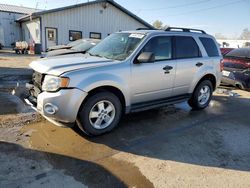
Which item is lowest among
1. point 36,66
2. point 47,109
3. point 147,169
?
point 147,169

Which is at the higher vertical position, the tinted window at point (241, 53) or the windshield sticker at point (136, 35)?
the windshield sticker at point (136, 35)

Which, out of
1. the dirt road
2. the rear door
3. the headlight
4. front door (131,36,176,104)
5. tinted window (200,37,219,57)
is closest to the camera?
the dirt road

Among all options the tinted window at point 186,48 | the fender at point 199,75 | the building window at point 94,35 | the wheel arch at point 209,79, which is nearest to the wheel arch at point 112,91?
the tinted window at point 186,48

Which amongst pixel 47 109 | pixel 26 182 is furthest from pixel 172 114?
pixel 26 182

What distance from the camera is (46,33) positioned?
2270 centimetres

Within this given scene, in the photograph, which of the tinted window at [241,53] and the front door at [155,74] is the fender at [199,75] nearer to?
the front door at [155,74]

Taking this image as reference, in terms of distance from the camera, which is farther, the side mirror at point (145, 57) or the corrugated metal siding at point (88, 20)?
the corrugated metal siding at point (88, 20)

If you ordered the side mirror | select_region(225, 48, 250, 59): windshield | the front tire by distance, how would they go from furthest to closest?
1. select_region(225, 48, 250, 59): windshield
2. the side mirror
3. the front tire

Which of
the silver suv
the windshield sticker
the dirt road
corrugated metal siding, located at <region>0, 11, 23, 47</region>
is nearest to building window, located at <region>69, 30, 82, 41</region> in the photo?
corrugated metal siding, located at <region>0, 11, 23, 47</region>

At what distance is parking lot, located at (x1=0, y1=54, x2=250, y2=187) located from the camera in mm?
3350

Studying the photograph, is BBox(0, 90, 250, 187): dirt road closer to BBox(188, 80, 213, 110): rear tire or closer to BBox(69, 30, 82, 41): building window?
BBox(188, 80, 213, 110): rear tire

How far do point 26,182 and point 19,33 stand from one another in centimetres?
3005

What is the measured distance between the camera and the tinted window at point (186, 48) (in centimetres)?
575

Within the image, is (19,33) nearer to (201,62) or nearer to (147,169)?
(201,62)
